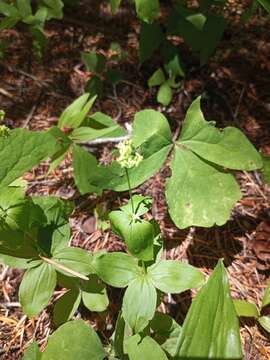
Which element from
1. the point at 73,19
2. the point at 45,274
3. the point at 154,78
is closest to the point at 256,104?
the point at 154,78

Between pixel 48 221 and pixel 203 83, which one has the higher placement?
pixel 203 83

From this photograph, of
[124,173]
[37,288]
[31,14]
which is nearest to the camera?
[37,288]

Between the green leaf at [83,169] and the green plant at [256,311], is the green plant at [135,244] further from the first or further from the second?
the green plant at [256,311]

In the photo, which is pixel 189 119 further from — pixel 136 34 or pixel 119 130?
pixel 136 34

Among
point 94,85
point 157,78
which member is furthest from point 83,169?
point 157,78

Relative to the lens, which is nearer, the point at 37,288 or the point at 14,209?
the point at 14,209

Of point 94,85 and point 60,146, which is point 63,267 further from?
point 94,85

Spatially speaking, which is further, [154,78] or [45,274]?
[154,78]
